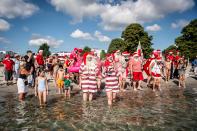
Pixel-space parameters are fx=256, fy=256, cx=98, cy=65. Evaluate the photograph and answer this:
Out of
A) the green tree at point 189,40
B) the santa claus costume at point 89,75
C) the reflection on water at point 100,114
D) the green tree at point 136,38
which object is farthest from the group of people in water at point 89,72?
the green tree at point 136,38

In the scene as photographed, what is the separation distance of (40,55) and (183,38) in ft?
195

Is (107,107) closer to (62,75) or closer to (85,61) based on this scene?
(85,61)

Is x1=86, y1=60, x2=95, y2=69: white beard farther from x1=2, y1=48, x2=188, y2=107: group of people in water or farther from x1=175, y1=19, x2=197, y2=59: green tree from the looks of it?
x1=175, y1=19, x2=197, y2=59: green tree

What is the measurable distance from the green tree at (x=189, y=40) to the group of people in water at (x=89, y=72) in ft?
148

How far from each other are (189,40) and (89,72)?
6203cm

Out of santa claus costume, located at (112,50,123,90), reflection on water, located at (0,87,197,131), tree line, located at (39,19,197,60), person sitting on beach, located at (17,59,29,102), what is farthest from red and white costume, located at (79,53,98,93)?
tree line, located at (39,19,197,60)

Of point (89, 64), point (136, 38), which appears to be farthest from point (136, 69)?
point (136, 38)

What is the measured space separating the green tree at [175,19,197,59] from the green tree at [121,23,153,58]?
Result: 8.02m

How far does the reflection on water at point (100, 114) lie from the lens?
26.0ft

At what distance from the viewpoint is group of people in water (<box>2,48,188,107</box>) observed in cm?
1147

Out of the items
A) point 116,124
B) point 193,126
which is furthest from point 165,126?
point 116,124

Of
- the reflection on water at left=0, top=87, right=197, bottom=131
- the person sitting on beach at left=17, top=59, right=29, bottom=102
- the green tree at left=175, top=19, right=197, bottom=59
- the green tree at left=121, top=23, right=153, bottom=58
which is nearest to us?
the reflection on water at left=0, top=87, right=197, bottom=131

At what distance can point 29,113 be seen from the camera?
9641mm

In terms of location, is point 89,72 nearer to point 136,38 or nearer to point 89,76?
point 89,76
